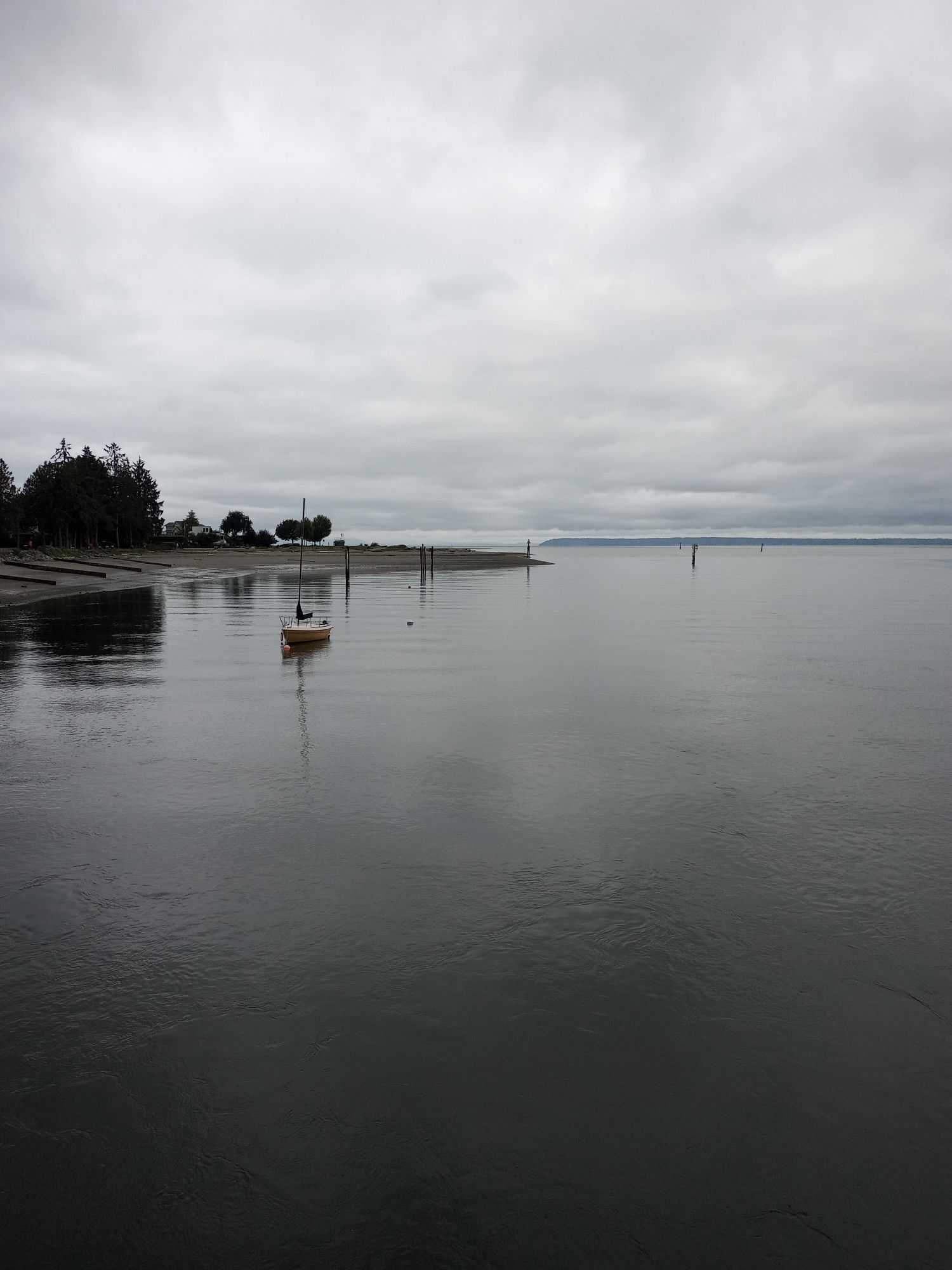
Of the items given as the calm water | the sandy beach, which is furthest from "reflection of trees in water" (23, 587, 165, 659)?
the calm water

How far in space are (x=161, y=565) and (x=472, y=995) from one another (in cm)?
10520

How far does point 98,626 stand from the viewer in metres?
43.1

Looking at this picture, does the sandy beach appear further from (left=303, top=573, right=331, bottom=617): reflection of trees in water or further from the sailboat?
the sailboat

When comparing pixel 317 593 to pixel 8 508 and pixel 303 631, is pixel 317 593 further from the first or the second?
pixel 8 508

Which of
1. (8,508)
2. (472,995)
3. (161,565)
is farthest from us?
(161,565)

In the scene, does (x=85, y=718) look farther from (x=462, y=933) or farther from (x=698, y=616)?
Result: (x=698, y=616)

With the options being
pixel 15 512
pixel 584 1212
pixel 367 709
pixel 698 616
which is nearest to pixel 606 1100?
pixel 584 1212

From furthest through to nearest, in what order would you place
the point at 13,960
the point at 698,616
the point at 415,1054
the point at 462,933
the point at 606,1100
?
the point at 698,616 < the point at 462,933 < the point at 13,960 < the point at 415,1054 < the point at 606,1100

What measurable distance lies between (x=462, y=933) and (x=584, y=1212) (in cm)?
419

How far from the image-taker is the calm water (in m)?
6.18

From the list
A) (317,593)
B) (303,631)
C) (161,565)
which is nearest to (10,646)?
(303,631)

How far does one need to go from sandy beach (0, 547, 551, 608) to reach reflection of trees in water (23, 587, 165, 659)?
502cm

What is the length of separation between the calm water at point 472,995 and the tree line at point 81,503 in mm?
98814

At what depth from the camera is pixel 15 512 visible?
99.1m
